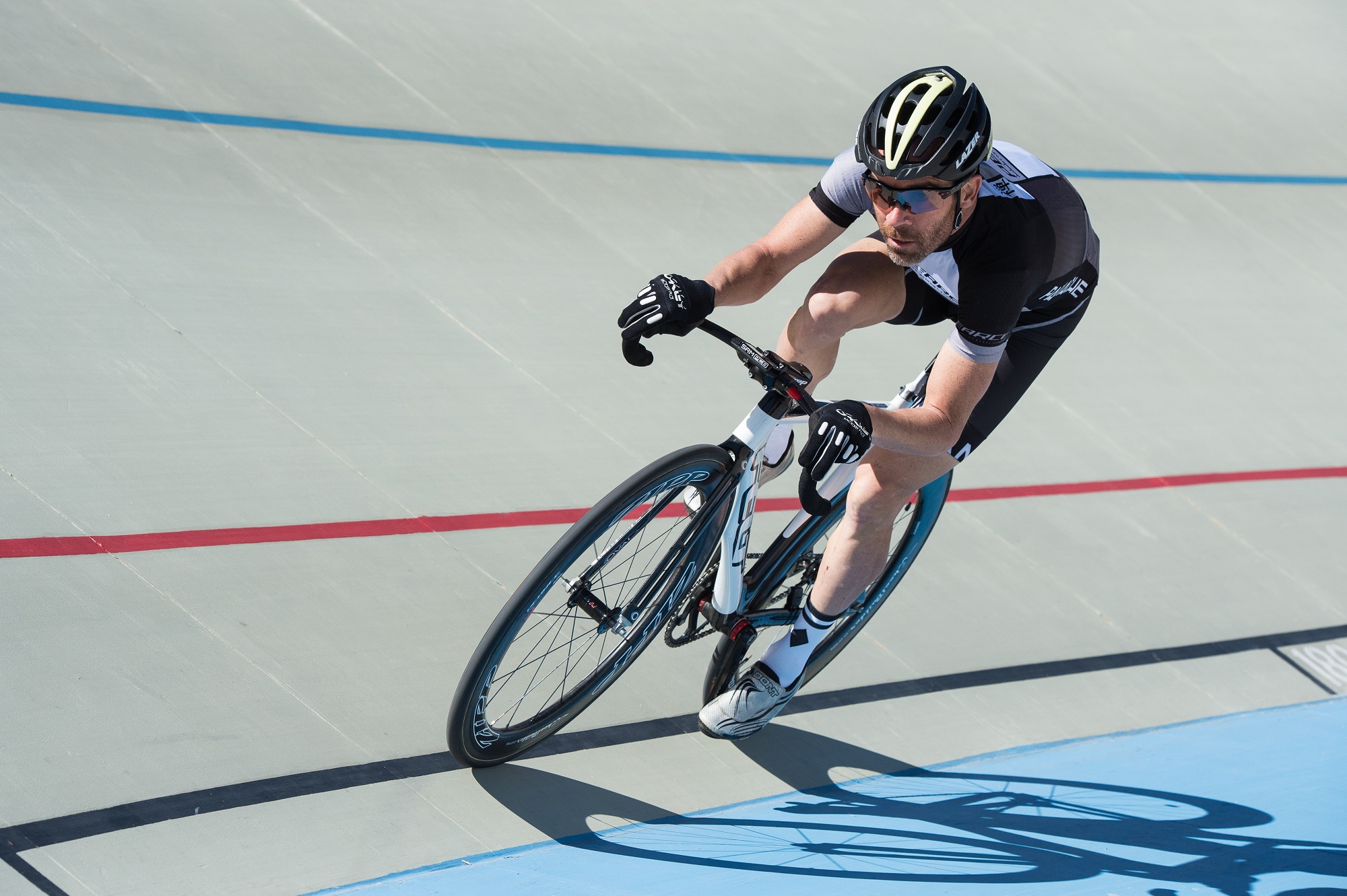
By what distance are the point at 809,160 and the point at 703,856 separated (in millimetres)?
4035

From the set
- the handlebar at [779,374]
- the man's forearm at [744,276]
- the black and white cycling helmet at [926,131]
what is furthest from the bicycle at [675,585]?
the black and white cycling helmet at [926,131]

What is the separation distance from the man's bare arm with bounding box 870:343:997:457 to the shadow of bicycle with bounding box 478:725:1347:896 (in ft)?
2.68

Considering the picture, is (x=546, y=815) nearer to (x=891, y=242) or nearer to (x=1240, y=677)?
(x=891, y=242)

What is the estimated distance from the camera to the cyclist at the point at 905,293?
6.53 ft

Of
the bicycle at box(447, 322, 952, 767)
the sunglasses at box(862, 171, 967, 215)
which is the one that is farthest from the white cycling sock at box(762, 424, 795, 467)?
the sunglasses at box(862, 171, 967, 215)

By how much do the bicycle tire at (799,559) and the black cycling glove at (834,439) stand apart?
0.59 meters

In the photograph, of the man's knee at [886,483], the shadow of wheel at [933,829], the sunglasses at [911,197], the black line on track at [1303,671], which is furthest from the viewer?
the black line on track at [1303,671]

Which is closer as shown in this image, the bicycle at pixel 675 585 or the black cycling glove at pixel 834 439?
the black cycling glove at pixel 834 439

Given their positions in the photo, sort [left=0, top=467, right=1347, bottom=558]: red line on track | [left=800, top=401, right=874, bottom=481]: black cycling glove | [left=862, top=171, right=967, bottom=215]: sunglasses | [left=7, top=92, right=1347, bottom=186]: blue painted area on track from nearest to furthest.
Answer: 1. [left=800, top=401, right=874, bottom=481]: black cycling glove
2. [left=862, top=171, right=967, bottom=215]: sunglasses
3. [left=0, top=467, right=1347, bottom=558]: red line on track
4. [left=7, top=92, right=1347, bottom=186]: blue painted area on track

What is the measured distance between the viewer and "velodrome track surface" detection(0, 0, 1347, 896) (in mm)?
2230

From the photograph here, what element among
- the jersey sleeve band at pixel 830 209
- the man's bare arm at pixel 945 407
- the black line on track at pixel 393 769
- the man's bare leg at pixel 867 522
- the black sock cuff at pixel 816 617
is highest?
the jersey sleeve band at pixel 830 209

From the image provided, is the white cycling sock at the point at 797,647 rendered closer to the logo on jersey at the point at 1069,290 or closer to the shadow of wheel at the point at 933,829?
the shadow of wheel at the point at 933,829

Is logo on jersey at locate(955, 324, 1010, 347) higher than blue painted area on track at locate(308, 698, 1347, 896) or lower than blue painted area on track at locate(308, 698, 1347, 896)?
higher

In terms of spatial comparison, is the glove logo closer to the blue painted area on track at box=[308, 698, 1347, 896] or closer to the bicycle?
the bicycle
